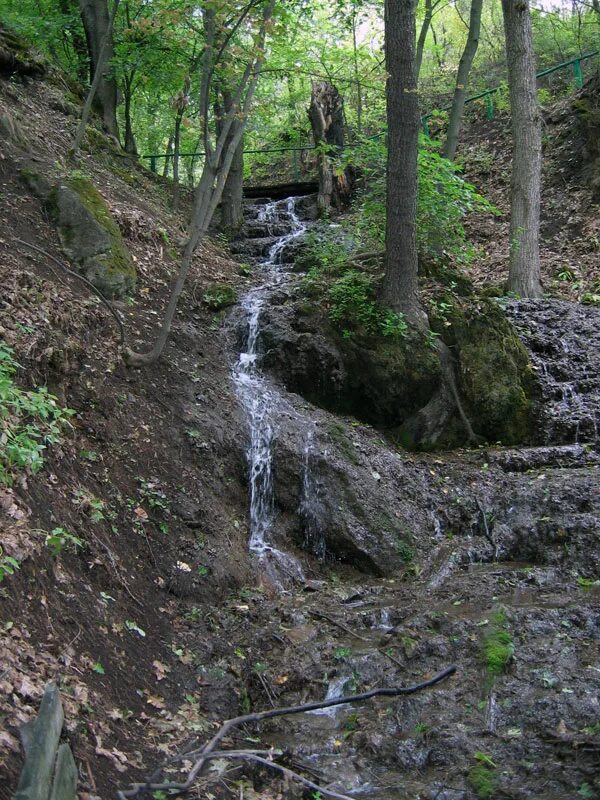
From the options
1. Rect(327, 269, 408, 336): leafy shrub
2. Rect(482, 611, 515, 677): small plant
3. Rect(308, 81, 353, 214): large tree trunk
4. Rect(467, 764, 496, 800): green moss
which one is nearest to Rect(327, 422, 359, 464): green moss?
Rect(327, 269, 408, 336): leafy shrub

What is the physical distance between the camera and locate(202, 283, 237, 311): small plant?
384 inches

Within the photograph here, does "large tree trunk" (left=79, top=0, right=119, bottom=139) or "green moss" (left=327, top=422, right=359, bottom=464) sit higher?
"large tree trunk" (left=79, top=0, right=119, bottom=139)

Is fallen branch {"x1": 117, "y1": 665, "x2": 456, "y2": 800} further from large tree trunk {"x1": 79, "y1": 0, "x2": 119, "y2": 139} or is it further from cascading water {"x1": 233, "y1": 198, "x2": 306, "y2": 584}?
large tree trunk {"x1": 79, "y1": 0, "x2": 119, "y2": 139}

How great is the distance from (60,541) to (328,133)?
14.1 metres

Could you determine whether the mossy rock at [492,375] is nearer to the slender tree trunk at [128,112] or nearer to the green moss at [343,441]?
the green moss at [343,441]

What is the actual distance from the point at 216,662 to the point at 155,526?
1.44 metres

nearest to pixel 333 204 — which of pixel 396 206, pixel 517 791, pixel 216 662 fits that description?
pixel 396 206

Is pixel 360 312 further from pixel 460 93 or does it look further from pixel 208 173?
pixel 460 93

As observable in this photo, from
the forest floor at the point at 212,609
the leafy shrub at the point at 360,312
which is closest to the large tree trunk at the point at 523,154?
the leafy shrub at the point at 360,312

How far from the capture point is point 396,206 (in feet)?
30.9

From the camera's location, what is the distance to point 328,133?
53.2ft

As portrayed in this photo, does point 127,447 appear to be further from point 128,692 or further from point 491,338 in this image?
point 491,338

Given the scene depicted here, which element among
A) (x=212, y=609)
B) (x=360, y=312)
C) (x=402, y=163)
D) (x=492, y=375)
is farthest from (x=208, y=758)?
(x=402, y=163)

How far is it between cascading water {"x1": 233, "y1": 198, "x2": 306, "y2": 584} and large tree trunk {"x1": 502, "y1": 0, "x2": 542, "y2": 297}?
4.62 m
